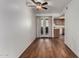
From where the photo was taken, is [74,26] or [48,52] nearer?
[74,26]

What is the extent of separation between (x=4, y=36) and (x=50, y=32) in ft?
27.4

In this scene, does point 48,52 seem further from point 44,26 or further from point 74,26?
point 44,26

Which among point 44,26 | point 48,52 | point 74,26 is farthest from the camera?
point 44,26

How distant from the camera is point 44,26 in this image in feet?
35.4

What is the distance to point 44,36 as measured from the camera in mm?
10859

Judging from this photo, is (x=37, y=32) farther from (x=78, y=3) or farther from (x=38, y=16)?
(x=78, y=3)

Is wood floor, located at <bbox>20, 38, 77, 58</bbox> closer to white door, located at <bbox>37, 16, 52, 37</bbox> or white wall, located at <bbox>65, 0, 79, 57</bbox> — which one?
white wall, located at <bbox>65, 0, 79, 57</bbox>

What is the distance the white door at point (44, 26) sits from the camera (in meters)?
10.7

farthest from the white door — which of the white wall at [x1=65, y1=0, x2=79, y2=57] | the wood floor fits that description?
the white wall at [x1=65, y1=0, x2=79, y2=57]

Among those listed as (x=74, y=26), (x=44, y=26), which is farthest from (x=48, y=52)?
(x=44, y=26)

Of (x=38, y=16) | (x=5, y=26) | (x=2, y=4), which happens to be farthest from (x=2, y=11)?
(x=38, y=16)

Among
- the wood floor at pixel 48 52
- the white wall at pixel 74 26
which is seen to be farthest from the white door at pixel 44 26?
the white wall at pixel 74 26

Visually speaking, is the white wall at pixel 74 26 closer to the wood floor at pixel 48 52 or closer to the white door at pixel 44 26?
the wood floor at pixel 48 52

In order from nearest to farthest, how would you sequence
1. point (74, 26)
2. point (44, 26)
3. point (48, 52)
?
1. point (74, 26)
2. point (48, 52)
3. point (44, 26)
